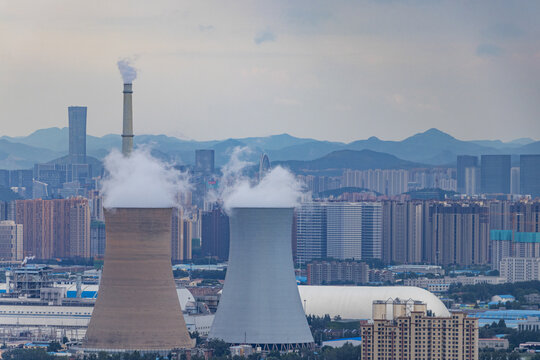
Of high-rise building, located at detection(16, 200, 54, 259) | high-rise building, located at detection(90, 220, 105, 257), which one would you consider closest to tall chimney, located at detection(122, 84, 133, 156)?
high-rise building, located at detection(16, 200, 54, 259)

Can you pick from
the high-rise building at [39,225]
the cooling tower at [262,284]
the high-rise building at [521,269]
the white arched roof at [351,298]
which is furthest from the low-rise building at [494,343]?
the high-rise building at [39,225]

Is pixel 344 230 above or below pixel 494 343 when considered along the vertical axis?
above

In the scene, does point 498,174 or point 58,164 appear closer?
point 58,164

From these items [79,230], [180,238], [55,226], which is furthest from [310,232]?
[55,226]

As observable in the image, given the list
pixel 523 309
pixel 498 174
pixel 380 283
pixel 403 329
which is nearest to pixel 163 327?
pixel 403 329

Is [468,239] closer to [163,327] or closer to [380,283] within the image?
[380,283]

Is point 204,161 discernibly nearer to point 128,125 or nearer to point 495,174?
point 128,125
